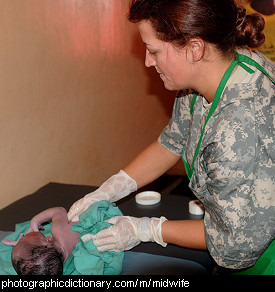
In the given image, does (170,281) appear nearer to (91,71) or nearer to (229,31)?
(229,31)

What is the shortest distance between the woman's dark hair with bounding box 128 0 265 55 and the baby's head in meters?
0.85

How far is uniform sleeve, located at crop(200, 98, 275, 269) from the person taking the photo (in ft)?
4.39

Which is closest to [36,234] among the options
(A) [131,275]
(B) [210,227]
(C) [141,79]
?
(A) [131,275]

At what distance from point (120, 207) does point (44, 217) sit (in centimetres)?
40

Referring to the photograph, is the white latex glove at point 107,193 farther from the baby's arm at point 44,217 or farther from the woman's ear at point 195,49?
the woman's ear at point 195,49

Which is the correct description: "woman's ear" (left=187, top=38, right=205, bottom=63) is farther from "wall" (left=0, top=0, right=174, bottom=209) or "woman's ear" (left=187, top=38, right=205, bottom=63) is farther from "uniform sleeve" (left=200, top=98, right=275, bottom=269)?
"wall" (left=0, top=0, right=174, bottom=209)

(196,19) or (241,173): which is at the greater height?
(196,19)

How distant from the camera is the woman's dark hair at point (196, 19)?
135 centimetres

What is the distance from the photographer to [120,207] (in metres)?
1.98

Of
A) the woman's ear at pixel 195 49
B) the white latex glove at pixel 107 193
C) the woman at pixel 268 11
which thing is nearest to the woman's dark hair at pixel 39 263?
the white latex glove at pixel 107 193

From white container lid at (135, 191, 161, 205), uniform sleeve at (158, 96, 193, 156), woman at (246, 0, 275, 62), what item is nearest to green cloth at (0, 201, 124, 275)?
white container lid at (135, 191, 161, 205)

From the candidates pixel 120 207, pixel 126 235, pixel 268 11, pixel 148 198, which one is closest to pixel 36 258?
pixel 126 235

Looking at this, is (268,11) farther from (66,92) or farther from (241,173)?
(241,173)

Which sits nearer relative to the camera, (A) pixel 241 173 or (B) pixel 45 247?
(A) pixel 241 173
